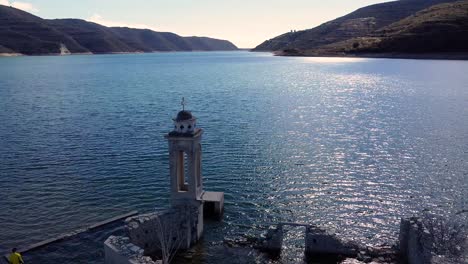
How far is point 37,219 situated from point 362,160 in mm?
29340

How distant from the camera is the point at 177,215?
23688 mm

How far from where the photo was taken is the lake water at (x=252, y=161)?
29.8 m

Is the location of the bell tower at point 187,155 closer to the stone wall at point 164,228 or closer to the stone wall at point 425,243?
the stone wall at point 164,228

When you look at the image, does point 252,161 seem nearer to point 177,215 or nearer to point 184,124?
point 184,124

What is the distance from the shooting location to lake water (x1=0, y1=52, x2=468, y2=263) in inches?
1172

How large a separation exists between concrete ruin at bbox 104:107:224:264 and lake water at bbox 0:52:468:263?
2.12 meters

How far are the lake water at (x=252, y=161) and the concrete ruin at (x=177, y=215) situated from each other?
2122 mm

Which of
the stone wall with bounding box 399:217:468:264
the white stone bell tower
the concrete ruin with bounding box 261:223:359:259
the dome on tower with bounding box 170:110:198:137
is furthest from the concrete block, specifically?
the dome on tower with bounding box 170:110:198:137

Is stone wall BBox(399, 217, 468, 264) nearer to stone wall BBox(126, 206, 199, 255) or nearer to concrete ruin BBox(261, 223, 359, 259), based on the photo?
concrete ruin BBox(261, 223, 359, 259)

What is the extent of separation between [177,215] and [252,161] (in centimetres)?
1841

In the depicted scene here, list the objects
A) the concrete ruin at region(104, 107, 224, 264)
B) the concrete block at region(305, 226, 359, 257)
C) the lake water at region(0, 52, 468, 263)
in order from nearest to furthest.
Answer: the concrete ruin at region(104, 107, 224, 264), the concrete block at region(305, 226, 359, 257), the lake water at region(0, 52, 468, 263)

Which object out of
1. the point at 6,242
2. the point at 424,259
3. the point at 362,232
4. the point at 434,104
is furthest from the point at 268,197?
the point at 434,104

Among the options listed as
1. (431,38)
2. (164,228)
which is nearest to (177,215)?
(164,228)

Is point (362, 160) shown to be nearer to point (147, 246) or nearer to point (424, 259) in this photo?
point (424, 259)
